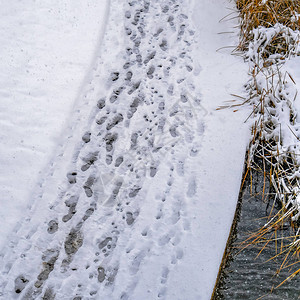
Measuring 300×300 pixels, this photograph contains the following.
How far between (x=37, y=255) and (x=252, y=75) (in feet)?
8.19

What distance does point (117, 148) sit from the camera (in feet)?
10.2

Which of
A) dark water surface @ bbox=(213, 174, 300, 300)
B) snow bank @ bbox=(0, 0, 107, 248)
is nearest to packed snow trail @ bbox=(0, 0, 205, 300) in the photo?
snow bank @ bbox=(0, 0, 107, 248)

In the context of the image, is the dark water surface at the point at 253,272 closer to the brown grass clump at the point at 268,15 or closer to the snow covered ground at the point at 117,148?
the snow covered ground at the point at 117,148

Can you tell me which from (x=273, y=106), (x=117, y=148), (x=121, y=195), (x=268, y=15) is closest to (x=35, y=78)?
(x=117, y=148)

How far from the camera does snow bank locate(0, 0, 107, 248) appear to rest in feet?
9.55

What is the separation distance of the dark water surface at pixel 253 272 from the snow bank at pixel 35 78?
5.08ft

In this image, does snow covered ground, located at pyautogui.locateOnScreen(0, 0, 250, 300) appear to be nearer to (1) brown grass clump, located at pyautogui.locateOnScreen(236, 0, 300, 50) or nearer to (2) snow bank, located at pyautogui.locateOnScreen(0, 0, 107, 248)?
(2) snow bank, located at pyautogui.locateOnScreen(0, 0, 107, 248)

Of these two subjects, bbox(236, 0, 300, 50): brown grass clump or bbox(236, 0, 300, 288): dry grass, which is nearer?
bbox(236, 0, 300, 288): dry grass

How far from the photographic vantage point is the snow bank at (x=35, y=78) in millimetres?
2910

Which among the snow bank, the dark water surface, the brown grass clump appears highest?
the brown grass clump

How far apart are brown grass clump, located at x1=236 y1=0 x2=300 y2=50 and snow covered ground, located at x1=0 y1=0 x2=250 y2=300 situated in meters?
0.20

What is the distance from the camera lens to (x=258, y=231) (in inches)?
104

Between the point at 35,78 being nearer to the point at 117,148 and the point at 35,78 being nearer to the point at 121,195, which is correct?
the point at 117,148

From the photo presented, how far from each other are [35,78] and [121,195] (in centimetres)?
161
